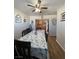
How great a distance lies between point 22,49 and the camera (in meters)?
2.06

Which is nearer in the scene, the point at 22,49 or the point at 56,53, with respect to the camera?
the point at 22,49

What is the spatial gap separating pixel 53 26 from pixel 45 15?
139 centimetres

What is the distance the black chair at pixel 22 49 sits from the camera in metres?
1.94

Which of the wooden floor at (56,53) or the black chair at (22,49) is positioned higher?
the black chair at (22,49)

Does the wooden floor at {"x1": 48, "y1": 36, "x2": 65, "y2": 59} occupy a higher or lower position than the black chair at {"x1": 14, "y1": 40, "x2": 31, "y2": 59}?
lower

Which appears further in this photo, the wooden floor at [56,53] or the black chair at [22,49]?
the wooden floor at [56,53]

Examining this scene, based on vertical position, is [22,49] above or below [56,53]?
above

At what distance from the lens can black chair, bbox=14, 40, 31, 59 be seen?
1.94 m

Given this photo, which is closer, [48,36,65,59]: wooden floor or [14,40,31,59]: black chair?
[14,40,31,59]: black chair
